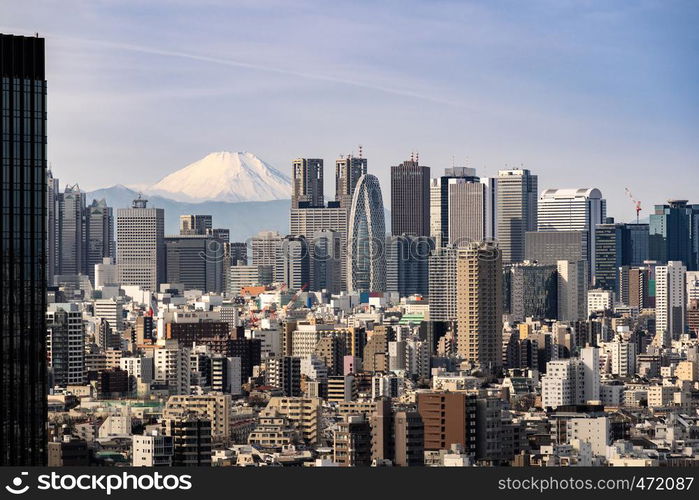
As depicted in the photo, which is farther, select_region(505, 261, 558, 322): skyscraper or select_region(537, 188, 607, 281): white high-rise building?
select_region(537, 188, 607, 281): white high-rise building

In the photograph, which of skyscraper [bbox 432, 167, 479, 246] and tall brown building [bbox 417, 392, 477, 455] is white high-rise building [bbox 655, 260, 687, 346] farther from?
tall brown building [bbox 417, 392, 477, 455]

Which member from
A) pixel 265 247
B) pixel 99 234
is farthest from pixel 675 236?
pixel 99 234

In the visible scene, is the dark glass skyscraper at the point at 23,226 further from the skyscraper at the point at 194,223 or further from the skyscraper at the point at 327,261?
the skyscraper at the point at 194,223

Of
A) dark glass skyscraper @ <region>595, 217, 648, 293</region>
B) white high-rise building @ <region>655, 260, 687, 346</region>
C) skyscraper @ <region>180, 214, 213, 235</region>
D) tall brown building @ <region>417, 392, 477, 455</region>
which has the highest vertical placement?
skyscraper @ <region>180, 214, 213, 235</region>

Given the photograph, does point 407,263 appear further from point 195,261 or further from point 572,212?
point 195,261

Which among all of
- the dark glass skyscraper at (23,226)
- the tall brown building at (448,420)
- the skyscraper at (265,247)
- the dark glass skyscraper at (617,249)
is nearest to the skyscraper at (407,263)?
the skyscraper at (265,247)

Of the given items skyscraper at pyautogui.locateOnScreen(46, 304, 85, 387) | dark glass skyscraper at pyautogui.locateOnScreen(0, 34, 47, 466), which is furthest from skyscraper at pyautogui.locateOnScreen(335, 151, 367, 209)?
dark glass skyscraper at pyautogui.locateOnScreen(0, 34, 47, 466)
